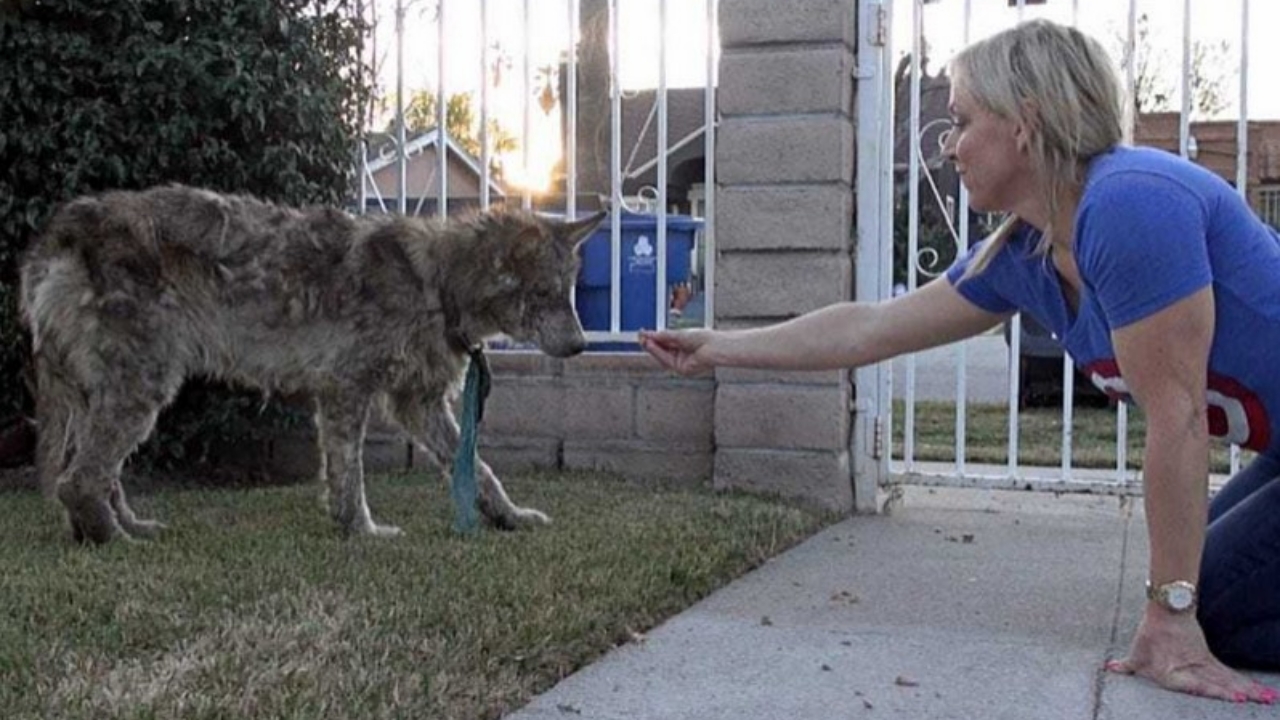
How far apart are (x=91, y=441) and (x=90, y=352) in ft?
1.01

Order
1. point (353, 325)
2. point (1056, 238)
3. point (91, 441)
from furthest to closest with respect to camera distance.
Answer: point (353, 325) < point (91, 441) < point (1056, 238)

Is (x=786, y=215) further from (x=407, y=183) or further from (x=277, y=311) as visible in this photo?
(x=407, y=183)

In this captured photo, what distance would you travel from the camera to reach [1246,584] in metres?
3.60

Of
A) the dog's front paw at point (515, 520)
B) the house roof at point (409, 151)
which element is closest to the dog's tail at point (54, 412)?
the dog's front paw at point (515, 520)

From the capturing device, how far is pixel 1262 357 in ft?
10.7

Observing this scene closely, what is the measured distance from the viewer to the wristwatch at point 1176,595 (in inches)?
128

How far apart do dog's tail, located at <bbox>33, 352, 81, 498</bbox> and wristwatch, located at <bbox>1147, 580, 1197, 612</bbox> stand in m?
3.61

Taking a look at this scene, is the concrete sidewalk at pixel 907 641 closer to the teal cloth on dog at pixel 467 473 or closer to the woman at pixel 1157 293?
the woman at pixel 1157 293

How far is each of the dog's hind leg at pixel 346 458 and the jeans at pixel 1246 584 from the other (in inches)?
107

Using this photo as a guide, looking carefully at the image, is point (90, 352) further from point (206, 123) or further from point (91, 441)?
point (206, 123)

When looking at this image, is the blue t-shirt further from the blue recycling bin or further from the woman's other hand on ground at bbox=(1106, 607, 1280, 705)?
the blue recycling bin

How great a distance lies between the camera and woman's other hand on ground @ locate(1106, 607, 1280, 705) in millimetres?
3281

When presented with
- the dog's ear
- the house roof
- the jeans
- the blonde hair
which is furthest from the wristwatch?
the house roof

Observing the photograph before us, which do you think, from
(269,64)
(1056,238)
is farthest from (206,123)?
(1056,238)
